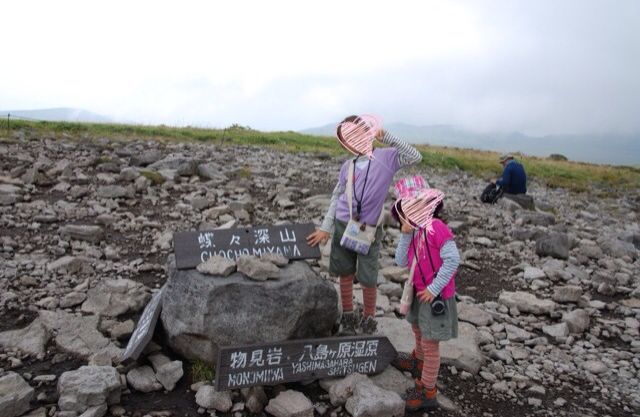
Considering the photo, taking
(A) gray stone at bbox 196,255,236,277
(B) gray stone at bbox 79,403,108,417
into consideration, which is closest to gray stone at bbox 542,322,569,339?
(A) gray stone at bbox 196,255,236,277

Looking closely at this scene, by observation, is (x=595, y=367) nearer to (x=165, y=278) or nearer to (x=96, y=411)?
(x=96, y=411)

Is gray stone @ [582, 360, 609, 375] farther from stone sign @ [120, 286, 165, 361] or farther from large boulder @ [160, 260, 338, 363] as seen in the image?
stone sign @ [120, 286, 165, 361]

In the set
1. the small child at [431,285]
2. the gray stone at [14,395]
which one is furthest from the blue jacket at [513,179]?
the gray stone at [14,395]

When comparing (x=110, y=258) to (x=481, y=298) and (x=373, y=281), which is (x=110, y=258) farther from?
(x=481, y=298)

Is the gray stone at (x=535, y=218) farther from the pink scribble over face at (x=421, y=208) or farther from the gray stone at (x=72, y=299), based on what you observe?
the gray stone at (x=72, y=299)

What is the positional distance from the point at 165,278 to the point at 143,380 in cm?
315

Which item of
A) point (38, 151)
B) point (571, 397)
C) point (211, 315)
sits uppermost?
point (38, 151)

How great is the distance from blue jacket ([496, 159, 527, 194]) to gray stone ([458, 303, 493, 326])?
32.3ft

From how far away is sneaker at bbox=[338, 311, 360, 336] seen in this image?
6.02 m

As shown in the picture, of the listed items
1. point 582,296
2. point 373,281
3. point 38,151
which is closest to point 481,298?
point 582,296

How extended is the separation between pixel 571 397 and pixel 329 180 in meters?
11.7

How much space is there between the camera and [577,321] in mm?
7512

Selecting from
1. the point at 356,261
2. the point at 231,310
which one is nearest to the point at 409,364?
the point at 356,261

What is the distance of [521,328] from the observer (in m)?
7.59
